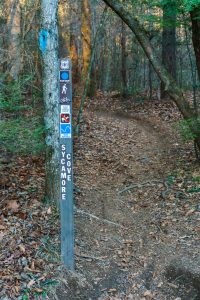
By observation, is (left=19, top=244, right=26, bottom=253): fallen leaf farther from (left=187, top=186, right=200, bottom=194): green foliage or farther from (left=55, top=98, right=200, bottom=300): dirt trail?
(left=187, top=186, right=200, bottom=194): green foliage

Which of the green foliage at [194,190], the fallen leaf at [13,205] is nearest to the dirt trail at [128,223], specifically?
the green foliage at [194,190]

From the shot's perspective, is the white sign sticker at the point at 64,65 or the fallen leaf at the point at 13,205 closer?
the white sign sticker at the point at 64,65

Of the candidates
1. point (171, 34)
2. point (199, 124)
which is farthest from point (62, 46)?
point (199, 124)

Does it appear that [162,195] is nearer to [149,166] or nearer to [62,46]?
[149,166]

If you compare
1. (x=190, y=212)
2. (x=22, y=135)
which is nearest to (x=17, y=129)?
(x=22, y=135)

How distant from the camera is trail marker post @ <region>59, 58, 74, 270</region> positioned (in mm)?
5273

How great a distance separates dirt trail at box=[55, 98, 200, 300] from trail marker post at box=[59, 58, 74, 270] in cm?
47

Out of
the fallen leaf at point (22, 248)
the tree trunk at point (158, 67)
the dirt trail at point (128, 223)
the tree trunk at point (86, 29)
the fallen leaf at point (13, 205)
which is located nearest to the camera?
the fallen leaf at point (22, 248)

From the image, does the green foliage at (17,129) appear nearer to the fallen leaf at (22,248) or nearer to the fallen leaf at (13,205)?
the fallen leaf at (13,205)

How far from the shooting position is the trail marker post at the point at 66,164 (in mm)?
5273

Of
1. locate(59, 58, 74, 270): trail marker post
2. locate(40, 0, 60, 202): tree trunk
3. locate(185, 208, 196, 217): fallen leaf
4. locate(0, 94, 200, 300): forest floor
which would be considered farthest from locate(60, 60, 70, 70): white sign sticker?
locate(185, 208, 196, 217): fallen leaf

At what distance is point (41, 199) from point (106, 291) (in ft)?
7.21

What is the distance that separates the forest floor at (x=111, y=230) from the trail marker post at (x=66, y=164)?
30 centimetres

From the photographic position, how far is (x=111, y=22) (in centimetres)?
2716
